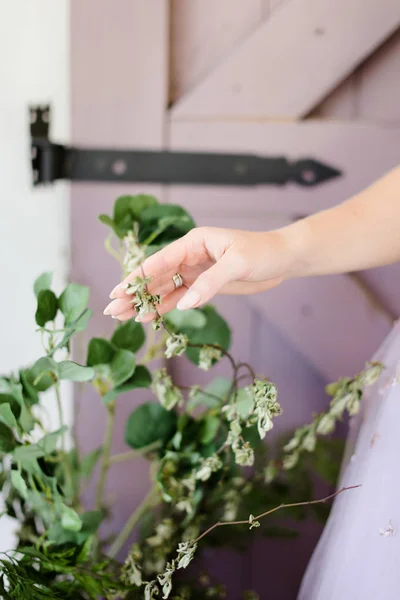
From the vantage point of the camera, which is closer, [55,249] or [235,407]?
[235,407]

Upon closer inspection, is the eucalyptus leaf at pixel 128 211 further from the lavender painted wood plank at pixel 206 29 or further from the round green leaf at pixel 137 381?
the lavender painted wood plank at pixel 206 29

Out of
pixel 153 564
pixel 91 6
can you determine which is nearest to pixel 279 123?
pixel 91 6

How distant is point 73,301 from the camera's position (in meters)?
0.65

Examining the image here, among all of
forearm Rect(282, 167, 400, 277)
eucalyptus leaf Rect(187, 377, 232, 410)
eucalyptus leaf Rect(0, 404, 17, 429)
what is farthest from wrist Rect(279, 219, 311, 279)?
eucalyptus leaf Rect(0, 404, 17, 429)

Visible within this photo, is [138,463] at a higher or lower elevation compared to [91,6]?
lower

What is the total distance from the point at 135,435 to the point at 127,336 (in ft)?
0.50

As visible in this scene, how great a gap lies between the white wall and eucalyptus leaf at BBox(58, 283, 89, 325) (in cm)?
41

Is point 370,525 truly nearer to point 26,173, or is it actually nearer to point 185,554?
point 185,554

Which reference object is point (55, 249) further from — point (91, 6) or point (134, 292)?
point (134, 292)

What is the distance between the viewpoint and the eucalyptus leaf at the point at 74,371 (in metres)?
0.60

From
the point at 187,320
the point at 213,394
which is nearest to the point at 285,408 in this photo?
the point at 213,394

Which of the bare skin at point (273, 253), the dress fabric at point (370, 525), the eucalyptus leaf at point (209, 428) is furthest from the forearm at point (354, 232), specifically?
the eucalyptus leaf at point (209, 428)

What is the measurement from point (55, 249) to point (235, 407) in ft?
1.76

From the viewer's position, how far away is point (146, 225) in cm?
76
